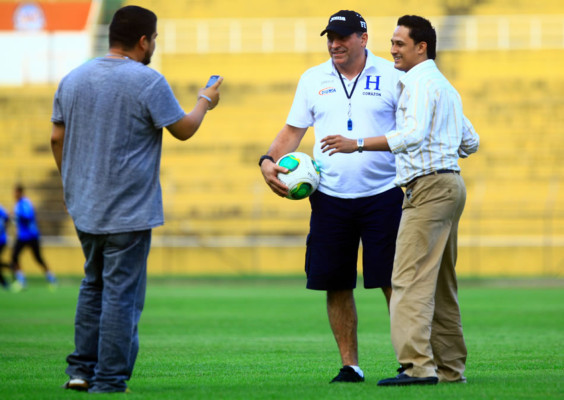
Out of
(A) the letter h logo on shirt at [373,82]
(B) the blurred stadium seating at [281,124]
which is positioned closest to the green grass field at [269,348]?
(A) the letter h logo on shirt at [373,82]

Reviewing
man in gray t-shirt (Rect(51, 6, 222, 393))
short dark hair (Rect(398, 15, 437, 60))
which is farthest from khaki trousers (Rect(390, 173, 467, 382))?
man in gray t-shirt (Rect(51, 6, 222, 393))

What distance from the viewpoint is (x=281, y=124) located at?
33750mm

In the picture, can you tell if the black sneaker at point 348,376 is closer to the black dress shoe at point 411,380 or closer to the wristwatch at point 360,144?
the black dress shoe at point 411,380

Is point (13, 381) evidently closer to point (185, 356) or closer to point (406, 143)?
point (185, 356)

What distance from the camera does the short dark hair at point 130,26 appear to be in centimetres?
608

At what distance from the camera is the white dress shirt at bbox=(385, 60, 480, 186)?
632cm

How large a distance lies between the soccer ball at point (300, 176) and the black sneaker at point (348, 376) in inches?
46.7

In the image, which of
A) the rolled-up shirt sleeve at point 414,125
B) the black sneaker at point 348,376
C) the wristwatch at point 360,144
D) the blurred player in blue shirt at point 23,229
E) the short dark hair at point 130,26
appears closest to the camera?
the short dark hair at point 130,26

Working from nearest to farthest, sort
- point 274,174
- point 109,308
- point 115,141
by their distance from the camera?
point 109,308, point 115,141, point 274,174

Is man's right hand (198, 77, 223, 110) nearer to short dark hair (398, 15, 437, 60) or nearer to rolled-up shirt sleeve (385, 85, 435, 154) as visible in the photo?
rolled-up shirt sleeve (385, 85, 435, 154)

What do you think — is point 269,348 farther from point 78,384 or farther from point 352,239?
point 78,384

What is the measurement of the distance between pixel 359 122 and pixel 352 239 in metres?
0.80

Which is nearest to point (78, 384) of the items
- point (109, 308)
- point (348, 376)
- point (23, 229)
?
point (109, 308)

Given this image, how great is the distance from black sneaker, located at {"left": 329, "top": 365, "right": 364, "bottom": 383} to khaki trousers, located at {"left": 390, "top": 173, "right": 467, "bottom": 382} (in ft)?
1.82
